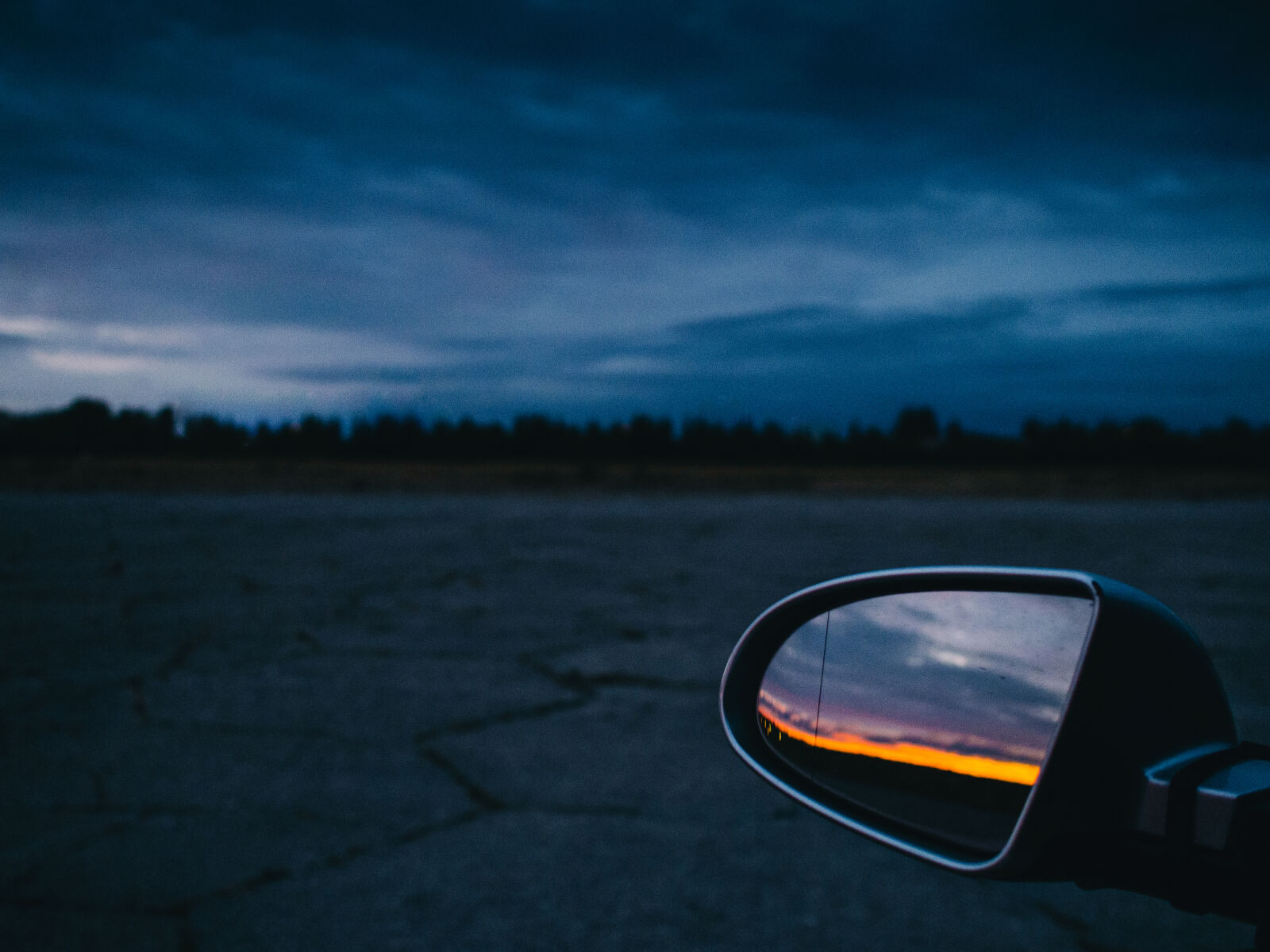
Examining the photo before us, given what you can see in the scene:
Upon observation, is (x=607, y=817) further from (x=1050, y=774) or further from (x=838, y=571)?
(x=838, y=571)

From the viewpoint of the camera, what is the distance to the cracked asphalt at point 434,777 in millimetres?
1275

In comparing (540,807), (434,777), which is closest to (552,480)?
(434,777)

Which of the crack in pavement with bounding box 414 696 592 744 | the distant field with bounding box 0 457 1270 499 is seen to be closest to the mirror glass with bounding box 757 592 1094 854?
the crack in pavement with bounding box 414 696 592 744

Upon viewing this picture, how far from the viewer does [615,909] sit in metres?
1.30

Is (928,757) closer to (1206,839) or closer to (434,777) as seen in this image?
(1206,839)

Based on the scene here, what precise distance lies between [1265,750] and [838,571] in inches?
170

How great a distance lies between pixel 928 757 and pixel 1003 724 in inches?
2.4

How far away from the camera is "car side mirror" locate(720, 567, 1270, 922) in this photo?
433 millimetres

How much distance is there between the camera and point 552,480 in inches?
574

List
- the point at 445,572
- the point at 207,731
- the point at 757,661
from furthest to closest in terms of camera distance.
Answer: the point at 445,572 < the point at 207,731 < the point at 757,661

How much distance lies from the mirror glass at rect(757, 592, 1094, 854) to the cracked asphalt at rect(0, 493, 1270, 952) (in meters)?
0.70

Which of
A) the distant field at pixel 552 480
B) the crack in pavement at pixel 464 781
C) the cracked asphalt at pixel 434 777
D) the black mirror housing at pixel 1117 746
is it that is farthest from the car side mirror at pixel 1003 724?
Answer: the distant field at pixel 552 480

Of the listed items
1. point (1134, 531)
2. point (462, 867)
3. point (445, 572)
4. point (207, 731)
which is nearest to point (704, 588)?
point (445, 572)

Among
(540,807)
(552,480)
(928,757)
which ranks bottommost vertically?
(540,807)
